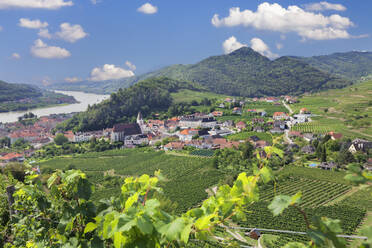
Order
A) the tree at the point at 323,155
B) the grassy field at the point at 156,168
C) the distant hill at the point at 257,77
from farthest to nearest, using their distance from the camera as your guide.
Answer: the distant hill at the point at 257,77 < the tree at the point at 323,155 < the grassy field at the point at 156,168

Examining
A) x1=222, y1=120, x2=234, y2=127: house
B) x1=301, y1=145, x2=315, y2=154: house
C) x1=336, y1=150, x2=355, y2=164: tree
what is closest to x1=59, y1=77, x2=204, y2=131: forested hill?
x1=222, y1=120, x2=234, y2=127: house

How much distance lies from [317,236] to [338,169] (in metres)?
32.9

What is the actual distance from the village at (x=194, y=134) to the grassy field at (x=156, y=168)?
515cm

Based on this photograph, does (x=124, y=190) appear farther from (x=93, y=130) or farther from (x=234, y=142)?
(x=93, y=130)

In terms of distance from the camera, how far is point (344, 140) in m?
35.9

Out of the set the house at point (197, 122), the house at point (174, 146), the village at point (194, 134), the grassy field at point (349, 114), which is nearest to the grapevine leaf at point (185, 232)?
the village at point (194, 134)

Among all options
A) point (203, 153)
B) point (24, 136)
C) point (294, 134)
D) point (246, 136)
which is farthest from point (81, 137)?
point (294, 134)

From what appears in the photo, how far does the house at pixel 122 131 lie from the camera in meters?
50.1

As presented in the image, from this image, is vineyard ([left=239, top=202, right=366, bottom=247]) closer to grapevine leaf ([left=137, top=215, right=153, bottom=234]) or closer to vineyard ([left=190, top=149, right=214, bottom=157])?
grapevine leaf ([left=137, top=215, right=153, bottom=234])

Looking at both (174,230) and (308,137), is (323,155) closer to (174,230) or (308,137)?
(308,137)

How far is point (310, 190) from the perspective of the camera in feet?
76.1

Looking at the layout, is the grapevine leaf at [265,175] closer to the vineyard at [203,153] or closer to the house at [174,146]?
the vineyard at [203,153]

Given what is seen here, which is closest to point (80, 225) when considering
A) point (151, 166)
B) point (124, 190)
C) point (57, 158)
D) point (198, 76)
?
point (124, 190)

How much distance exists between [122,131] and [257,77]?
108m
